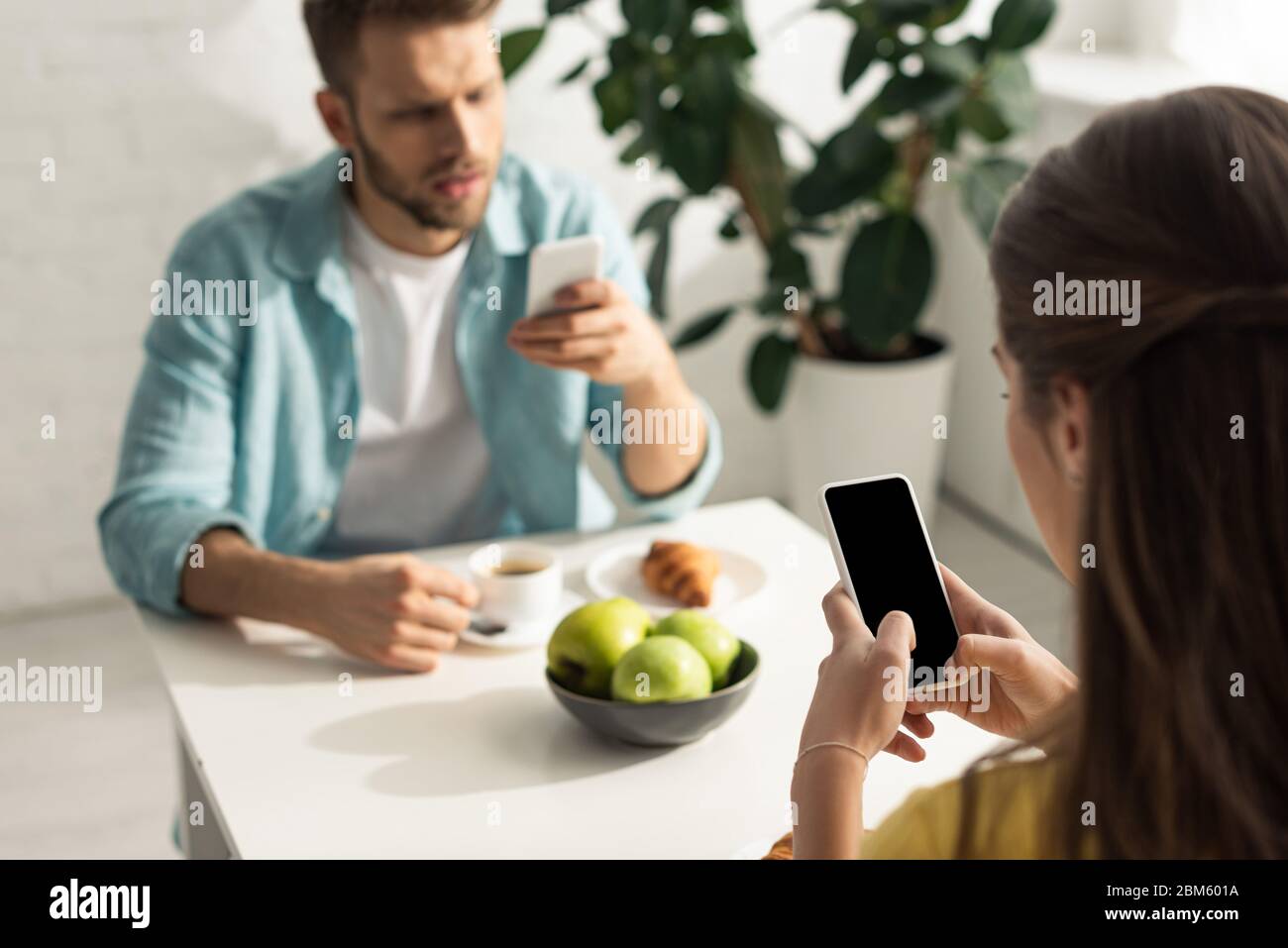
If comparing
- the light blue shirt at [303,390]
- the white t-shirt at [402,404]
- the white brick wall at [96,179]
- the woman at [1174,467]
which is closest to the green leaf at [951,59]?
the light blue shirt at [303,390]

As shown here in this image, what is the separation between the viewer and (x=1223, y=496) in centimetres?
69

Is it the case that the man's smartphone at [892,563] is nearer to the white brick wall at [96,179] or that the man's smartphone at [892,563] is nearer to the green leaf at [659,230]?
the green leaf at [659,230]

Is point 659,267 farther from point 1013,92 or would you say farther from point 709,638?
point 709,638

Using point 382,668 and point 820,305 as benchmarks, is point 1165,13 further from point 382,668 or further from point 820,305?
point 382,668

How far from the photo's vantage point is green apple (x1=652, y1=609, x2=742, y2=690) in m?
1.24

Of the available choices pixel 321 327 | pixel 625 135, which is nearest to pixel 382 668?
pixel 321 327

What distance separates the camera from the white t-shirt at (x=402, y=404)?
6.10ft

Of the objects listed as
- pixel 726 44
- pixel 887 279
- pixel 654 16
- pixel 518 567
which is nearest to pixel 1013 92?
pixel 887 279

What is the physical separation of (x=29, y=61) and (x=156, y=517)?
156 cm

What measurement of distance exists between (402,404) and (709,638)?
0.77 metres

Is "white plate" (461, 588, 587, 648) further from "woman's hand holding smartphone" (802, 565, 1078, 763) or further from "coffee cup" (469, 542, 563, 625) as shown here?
"woman's hand holding smartphone" (802, 565, 1078, 763)

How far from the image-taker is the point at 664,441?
68.3 inches

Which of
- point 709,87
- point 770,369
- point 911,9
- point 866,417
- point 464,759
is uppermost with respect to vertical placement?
point 911,9

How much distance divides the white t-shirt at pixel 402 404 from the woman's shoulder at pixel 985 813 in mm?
1112
